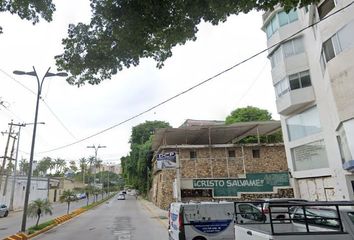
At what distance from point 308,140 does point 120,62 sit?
700 inches

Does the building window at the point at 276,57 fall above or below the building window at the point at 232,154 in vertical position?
above

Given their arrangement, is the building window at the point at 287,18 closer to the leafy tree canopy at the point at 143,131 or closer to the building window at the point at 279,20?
the building window at the point at 279,20

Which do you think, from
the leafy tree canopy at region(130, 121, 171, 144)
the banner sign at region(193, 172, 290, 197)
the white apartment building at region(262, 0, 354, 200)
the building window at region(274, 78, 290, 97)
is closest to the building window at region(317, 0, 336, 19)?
the white apartment building at region(262, 0, 354, 200)

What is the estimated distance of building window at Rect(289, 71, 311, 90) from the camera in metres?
21.6

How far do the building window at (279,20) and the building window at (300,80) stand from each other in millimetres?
4314

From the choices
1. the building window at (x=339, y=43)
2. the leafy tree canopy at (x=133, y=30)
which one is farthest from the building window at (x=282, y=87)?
the leafy tree canopy at (x=133, y=30)

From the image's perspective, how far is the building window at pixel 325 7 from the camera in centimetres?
1672

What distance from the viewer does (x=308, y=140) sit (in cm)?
2145

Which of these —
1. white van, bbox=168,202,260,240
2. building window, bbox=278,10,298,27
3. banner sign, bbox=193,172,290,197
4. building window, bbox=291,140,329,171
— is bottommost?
white van, bbox=168,202,260,240

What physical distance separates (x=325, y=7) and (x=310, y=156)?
1007cm

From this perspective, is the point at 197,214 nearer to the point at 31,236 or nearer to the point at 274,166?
the point at 31,236

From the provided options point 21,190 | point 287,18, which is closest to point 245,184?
point 287,18

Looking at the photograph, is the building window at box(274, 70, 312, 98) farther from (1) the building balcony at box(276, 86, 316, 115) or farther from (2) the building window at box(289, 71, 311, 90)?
(1) the building balcony at box(276, 86, 316, 115)

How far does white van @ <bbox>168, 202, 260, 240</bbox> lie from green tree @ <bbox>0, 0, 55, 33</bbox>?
23.1 feet
